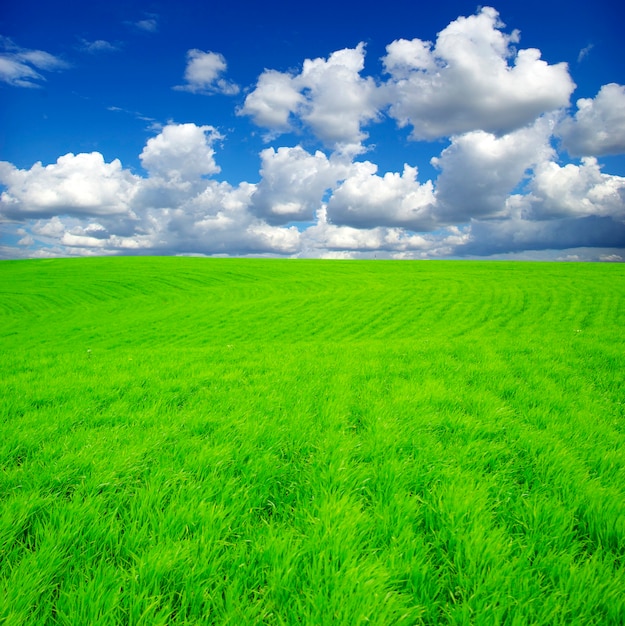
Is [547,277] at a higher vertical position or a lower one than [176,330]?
higher

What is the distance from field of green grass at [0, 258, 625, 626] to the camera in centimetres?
213

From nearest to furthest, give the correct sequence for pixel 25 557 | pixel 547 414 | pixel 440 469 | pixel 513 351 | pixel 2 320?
pixel 25 557
pixel 440 469
pixel 547 414
pixel 513 351
pixel 2 320

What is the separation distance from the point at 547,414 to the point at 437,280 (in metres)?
40.7

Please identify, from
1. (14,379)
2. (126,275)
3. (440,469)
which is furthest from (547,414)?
(126,275)

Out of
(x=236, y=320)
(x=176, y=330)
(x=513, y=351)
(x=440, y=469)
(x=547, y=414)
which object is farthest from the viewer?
(x=236, y=320)

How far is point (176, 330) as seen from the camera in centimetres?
2641

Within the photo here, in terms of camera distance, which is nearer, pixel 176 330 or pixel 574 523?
pixel 574 523

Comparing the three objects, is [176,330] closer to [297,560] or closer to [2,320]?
[2,320]

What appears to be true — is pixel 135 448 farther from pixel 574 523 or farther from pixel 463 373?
pixel 463 373

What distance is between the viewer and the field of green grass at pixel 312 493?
2135 millimetres

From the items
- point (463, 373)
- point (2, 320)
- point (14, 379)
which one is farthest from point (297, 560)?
point (2, 320)

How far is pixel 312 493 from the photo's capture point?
3.16m

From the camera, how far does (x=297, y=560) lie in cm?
237

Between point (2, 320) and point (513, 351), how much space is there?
3820 centimetres
